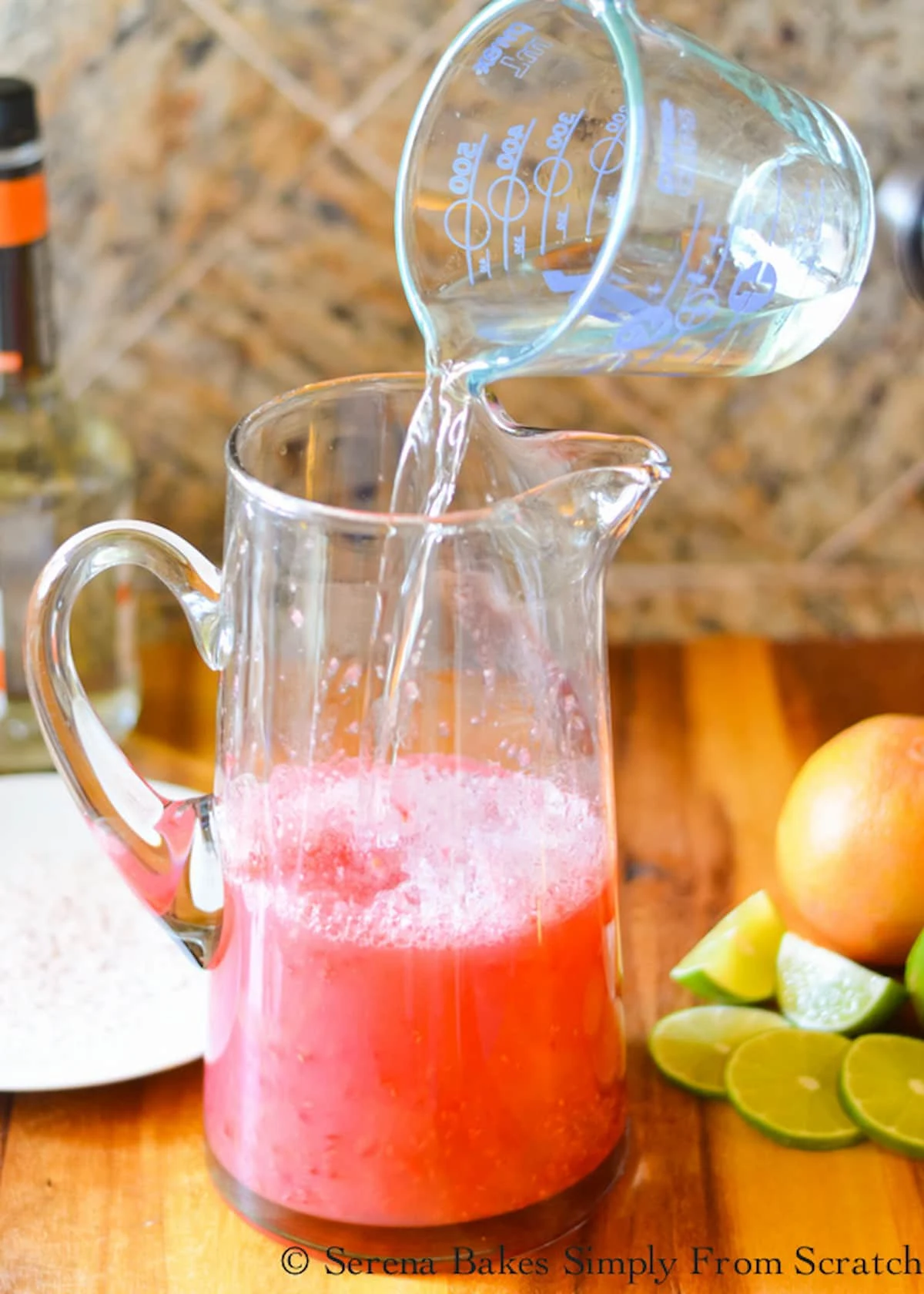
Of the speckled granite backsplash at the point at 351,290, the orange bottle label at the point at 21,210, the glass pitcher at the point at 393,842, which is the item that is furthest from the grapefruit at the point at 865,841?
the orange bottle label at the point at 21,210

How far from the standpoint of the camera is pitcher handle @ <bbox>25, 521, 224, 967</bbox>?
28.3 inches

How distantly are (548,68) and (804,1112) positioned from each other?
0.48m

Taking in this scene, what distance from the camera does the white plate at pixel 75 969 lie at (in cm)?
82

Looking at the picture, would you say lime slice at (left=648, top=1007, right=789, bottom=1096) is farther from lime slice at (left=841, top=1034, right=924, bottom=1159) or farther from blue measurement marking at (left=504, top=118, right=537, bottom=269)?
blue measurement marking at (left=504, top=118, right=537, bottom=269)

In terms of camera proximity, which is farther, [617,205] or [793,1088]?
[793,1088]

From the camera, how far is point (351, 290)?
1229mm

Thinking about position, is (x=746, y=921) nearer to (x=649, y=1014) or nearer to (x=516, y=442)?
(x=649, y=1014)

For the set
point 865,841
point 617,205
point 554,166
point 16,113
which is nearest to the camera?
point 617,205

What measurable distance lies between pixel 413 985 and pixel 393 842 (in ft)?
0.18

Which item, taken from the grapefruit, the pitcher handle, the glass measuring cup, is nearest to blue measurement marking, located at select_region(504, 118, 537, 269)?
the glass measuring cup

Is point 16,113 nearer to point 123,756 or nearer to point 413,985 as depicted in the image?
point 123,756

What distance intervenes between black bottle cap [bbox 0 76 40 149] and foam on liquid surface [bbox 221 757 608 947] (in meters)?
0.50

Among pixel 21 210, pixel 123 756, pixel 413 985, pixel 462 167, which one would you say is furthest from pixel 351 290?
pixel 413 985

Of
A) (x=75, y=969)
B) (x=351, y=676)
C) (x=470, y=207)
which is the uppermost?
(x=470, y=207)
